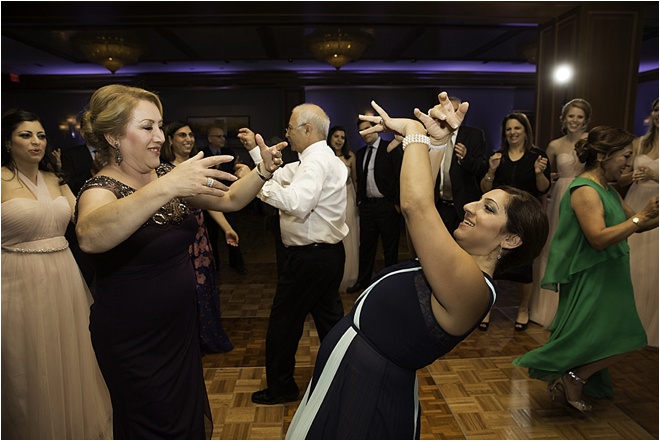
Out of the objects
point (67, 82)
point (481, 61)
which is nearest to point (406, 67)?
point (481, 61)

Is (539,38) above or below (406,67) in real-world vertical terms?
below

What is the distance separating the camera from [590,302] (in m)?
2.45

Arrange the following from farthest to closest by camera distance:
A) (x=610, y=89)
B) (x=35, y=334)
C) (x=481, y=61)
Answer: (x=481, y=61), (x=610, y=89), (x=35, y=334)

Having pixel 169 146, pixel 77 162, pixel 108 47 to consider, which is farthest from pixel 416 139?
pixel 108 47

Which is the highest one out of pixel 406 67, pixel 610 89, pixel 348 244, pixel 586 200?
pixel 406 67

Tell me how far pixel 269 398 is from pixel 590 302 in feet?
5.83

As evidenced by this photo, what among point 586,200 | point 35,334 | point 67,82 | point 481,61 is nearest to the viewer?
point 35,334

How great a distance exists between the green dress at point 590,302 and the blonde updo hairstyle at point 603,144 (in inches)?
4.9

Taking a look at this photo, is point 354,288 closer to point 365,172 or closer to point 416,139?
point 365,172

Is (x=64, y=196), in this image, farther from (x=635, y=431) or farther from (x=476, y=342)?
(x=635, y=431)

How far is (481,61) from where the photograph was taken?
30.5ft

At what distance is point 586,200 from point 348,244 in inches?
105

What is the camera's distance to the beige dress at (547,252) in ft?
12.3

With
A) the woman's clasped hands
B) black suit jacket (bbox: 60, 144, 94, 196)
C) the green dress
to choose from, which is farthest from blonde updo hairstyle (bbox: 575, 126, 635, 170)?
black suit jacket (bbox: 60, 144, 94, 196)
